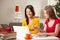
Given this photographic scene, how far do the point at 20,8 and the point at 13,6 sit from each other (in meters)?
0.20

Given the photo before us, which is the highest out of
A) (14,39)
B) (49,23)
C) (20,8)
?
(20,8)

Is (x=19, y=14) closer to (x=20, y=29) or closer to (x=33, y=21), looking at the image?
(x=33, y=21)

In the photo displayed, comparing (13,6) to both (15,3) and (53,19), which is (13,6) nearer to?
(15,3)

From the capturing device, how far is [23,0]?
15.1ft

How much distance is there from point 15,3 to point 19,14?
32 cm

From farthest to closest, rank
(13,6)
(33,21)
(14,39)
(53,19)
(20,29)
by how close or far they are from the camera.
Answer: (13,6)
(33,21)
(53,19)
(20,29)
(14,39)

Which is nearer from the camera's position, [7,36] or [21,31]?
[7,36]

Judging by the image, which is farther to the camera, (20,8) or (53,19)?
(20,8)

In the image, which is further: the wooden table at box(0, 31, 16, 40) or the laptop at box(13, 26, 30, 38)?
the laptop at box(13, 26, 30, 38)

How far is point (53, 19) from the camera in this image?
246 centimetres

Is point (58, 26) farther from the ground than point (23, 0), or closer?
closer

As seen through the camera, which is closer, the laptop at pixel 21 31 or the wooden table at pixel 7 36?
the wooden table at pixel 7 36

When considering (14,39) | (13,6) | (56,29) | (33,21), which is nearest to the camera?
(14,39)

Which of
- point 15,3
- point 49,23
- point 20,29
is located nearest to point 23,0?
point 15,3
